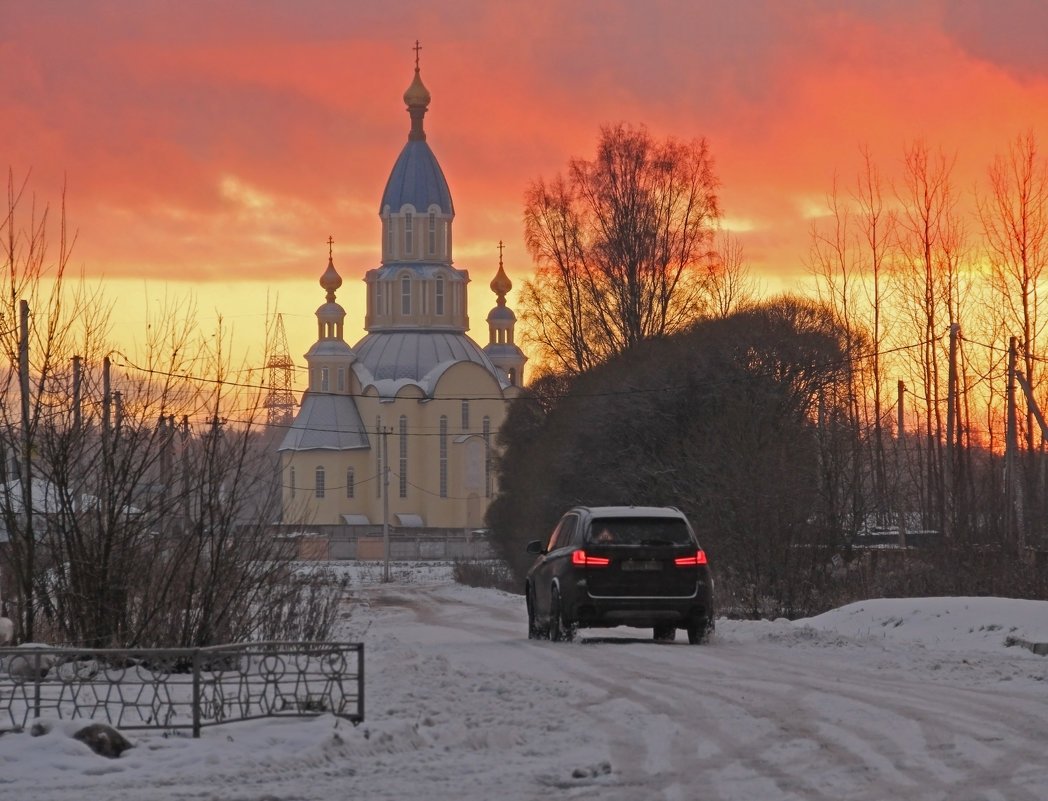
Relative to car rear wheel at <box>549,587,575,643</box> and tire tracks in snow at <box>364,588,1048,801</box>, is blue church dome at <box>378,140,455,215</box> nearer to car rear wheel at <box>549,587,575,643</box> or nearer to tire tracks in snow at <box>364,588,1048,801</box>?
car rear wheel at <box>549,587,575,643</box>

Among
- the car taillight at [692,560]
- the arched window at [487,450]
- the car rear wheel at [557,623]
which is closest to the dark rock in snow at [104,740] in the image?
the car rear wheel at [557,623]

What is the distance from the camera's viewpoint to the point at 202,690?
1151 cm

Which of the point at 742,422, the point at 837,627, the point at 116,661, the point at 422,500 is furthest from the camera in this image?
the point at 422,500

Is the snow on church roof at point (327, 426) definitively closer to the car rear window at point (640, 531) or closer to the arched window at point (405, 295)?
Result: the arched window at point (405, 295)

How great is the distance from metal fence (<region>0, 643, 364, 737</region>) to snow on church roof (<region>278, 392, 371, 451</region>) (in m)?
94.9

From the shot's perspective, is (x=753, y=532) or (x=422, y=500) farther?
(x=422, y=500)

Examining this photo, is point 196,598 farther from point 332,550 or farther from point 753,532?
point 332,550

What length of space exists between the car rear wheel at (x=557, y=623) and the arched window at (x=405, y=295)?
305 ft

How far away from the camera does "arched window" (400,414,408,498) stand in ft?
357

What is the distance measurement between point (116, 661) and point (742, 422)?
2396cm

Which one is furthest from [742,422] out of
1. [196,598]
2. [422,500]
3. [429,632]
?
[422,500]

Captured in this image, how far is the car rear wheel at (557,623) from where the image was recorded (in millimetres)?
20328

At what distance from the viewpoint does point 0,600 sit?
17.0 metres

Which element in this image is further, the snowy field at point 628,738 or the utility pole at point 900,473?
the utility pole at point 900,473
